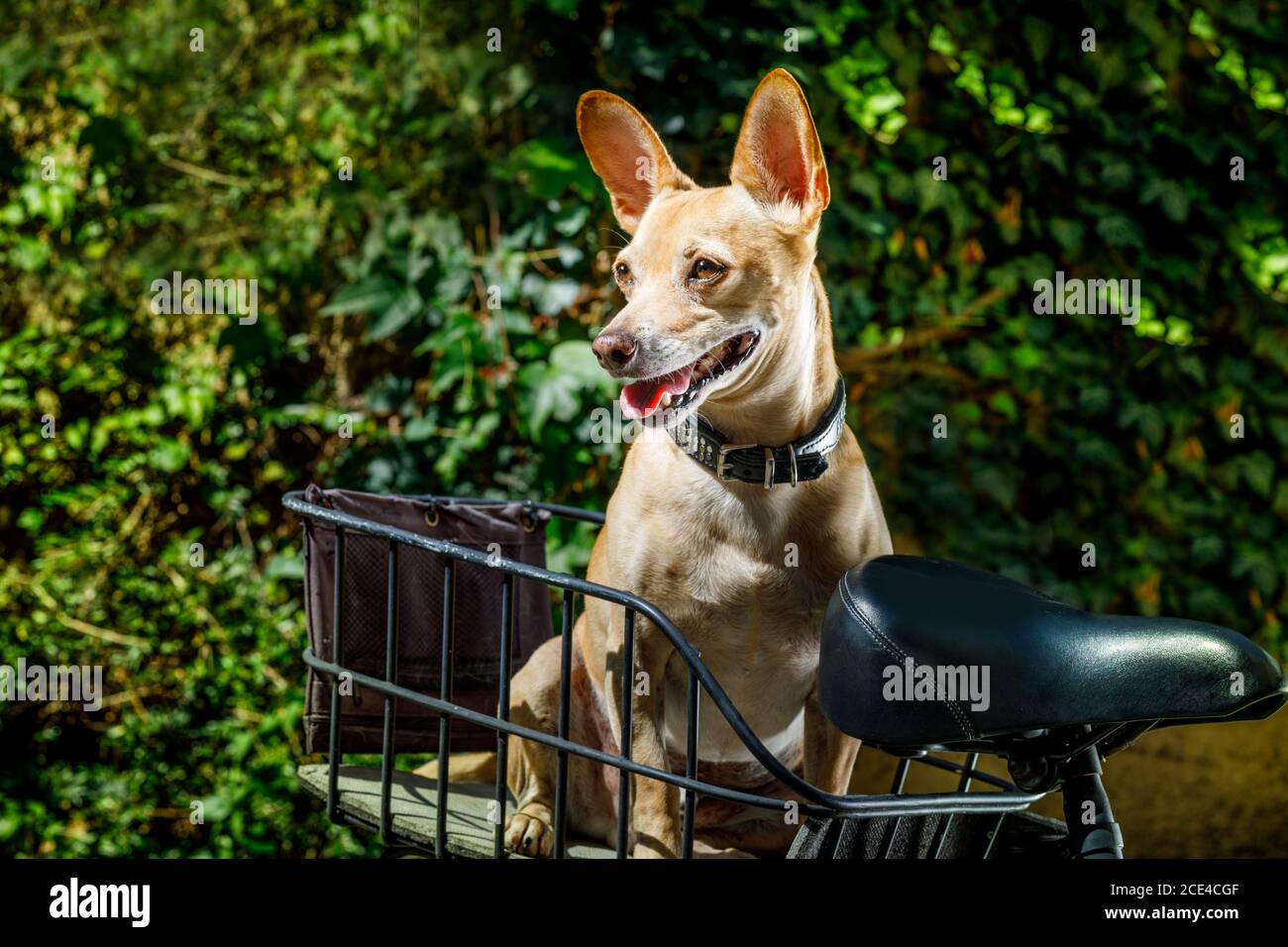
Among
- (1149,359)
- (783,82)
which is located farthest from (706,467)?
(1149,359)

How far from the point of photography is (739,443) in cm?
134

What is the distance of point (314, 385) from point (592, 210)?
97cm

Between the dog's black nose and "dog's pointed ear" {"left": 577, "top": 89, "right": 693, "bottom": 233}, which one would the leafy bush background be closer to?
"dog's pointed ear" {"left": 577, "top": 89, "right": 693, "bottom": 233}

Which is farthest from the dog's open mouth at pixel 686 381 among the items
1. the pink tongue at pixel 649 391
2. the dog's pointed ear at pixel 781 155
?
the dog's pointed ear at pixel 781 155

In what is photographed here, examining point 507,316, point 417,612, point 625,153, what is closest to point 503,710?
point 417,612

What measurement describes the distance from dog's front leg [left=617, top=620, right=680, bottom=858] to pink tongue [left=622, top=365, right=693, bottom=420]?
252 millimetres

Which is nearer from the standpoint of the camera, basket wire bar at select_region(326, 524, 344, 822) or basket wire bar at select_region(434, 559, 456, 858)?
basket wire bar at select_region(434, 559, 456, 858)

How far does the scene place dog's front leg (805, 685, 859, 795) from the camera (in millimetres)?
1394

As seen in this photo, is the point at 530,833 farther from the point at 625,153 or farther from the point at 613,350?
the point at 625,153

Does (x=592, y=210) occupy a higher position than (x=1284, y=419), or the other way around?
(x=592, y=210)

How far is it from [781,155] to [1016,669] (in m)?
0.64

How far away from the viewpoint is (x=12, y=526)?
10.7 feet

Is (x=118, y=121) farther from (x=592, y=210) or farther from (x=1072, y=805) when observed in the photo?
(x=1072, y=805)

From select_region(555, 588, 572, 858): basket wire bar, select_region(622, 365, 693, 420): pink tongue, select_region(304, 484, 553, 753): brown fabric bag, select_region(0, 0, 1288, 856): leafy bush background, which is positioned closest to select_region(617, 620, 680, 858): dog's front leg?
select_region(555, 588, 572, 858): basket wire bar
